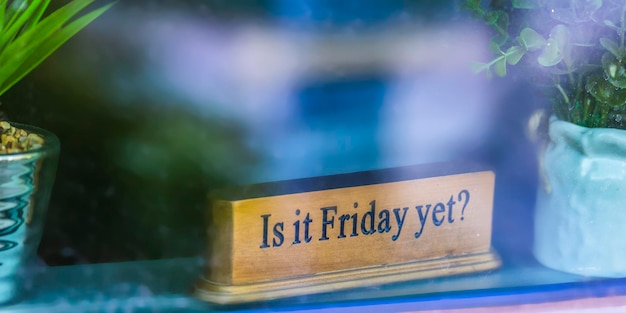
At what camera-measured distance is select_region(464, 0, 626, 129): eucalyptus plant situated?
0.55 m

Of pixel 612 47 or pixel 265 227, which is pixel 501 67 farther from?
pixel 265 227

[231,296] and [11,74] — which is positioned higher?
[11,74]

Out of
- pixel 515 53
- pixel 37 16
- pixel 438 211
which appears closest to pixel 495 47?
pixel 515 53

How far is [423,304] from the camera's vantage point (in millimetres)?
554

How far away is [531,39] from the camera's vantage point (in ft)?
1.82

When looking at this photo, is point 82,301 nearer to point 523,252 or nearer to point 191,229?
point 191,229

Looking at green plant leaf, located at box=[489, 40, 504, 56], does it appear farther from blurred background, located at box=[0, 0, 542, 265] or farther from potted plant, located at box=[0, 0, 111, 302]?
potted plant, located at box=[0, 0, 111, 302]

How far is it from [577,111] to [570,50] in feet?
0.16

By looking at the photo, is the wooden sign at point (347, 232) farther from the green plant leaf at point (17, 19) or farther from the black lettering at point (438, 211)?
the green plant leaf at point (17, 19)

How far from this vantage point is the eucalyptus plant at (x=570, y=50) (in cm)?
55

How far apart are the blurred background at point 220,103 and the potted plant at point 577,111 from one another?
39 millimetres

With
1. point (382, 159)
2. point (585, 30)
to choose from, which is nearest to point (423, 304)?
point (382, 159)

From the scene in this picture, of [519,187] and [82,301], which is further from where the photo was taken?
[519,187]

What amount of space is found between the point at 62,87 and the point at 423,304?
301mm
